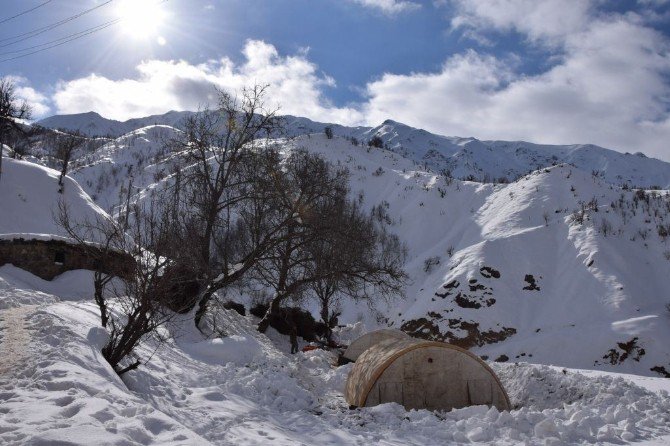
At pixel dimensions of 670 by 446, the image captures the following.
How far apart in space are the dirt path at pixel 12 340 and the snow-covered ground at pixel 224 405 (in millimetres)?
21

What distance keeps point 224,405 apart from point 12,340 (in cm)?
331

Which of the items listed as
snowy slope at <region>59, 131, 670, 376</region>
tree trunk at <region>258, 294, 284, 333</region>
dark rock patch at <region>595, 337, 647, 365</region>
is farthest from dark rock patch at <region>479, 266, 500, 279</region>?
tree trunk at <region>258, 294, 284, 333</region>

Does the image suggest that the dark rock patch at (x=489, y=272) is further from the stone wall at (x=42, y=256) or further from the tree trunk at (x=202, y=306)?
the stone wall at (x=42, y=256)

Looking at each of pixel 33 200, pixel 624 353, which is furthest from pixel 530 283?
pixel 33 200

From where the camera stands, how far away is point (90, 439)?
13.4 feet

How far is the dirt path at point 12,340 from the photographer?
6184mm

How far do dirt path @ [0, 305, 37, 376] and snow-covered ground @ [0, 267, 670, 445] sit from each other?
0.02 m

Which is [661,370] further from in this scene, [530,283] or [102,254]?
[102,254]

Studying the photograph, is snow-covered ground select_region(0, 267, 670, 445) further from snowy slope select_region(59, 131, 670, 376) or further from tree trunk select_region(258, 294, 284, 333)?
snowy slope select_region(59, 131, 670, 376)

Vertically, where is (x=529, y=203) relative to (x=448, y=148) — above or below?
below

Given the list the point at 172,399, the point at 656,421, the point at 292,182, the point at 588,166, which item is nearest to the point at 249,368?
the point at 172,399

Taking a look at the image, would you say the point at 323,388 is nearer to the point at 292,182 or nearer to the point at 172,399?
the point at 172,399

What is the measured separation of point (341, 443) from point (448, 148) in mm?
176312

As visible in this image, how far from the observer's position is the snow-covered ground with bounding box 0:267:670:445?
4875 mm
